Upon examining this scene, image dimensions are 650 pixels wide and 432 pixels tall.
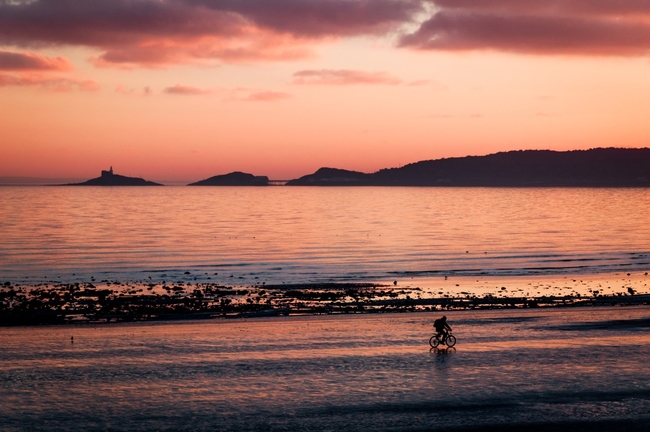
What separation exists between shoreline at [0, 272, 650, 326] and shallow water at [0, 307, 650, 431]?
4627mm

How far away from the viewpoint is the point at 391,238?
354 feet

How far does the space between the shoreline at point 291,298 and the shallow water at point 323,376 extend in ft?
15.2

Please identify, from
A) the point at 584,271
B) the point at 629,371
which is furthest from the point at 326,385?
the point at 584,271

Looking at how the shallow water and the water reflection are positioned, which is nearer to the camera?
the shallow water

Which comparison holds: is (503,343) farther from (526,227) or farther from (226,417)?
(526,227)

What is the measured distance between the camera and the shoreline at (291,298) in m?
43.5

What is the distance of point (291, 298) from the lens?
50.6 m

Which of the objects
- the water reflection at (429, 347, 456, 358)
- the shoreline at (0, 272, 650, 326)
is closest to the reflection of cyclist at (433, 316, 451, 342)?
the water reflection at (429, 347, 456, 358)

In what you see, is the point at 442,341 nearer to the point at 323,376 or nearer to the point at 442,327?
the point at 442,327

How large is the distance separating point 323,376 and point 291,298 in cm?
2362

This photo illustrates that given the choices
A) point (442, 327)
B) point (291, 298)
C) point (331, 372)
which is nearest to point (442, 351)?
point (442, 327)

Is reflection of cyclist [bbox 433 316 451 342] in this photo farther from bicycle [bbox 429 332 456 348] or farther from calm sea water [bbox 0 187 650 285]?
calm sea water [bbox 0 187 650 285]

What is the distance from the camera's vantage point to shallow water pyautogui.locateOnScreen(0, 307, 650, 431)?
22172 mm

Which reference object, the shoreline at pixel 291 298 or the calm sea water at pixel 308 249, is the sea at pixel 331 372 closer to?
the shoreline at pixel 291 298
